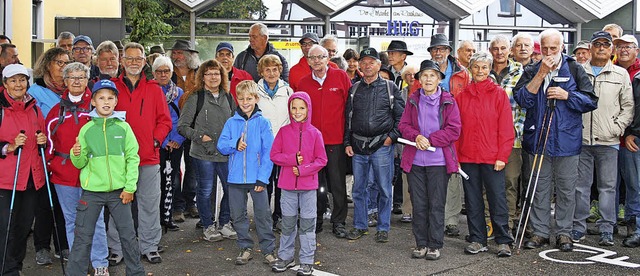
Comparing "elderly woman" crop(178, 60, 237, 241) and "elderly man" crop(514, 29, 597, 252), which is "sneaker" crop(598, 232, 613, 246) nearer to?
"elderly man" crop(514, 29, 597, 252)

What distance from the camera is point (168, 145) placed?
832 centimetres

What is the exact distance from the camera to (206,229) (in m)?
8.15

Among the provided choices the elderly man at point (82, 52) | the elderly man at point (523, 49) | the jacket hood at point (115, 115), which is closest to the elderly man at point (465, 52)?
the elderly man at point (523, 49)

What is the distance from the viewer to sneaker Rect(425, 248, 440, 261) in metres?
7.25

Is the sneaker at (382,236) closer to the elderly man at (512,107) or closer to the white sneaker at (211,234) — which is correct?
the elderly man at (512,107)

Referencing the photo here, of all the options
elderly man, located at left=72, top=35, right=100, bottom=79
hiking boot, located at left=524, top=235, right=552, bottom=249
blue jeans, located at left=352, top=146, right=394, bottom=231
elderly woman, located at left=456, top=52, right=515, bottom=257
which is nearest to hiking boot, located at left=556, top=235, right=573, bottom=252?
hiking boot, located at left=524, top=235, right=552, bottom=249

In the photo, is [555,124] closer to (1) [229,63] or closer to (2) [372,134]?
(2) [372,134]

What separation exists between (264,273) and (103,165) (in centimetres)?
175

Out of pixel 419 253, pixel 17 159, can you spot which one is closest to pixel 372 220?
pixel 419 253

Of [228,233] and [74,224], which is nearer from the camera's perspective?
→ [74,224]

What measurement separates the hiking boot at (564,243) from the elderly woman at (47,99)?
480 cm

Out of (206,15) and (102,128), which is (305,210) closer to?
(102,128)

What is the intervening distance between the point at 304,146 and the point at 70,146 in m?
2.05

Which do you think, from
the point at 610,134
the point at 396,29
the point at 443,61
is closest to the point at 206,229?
the point at 443,61
